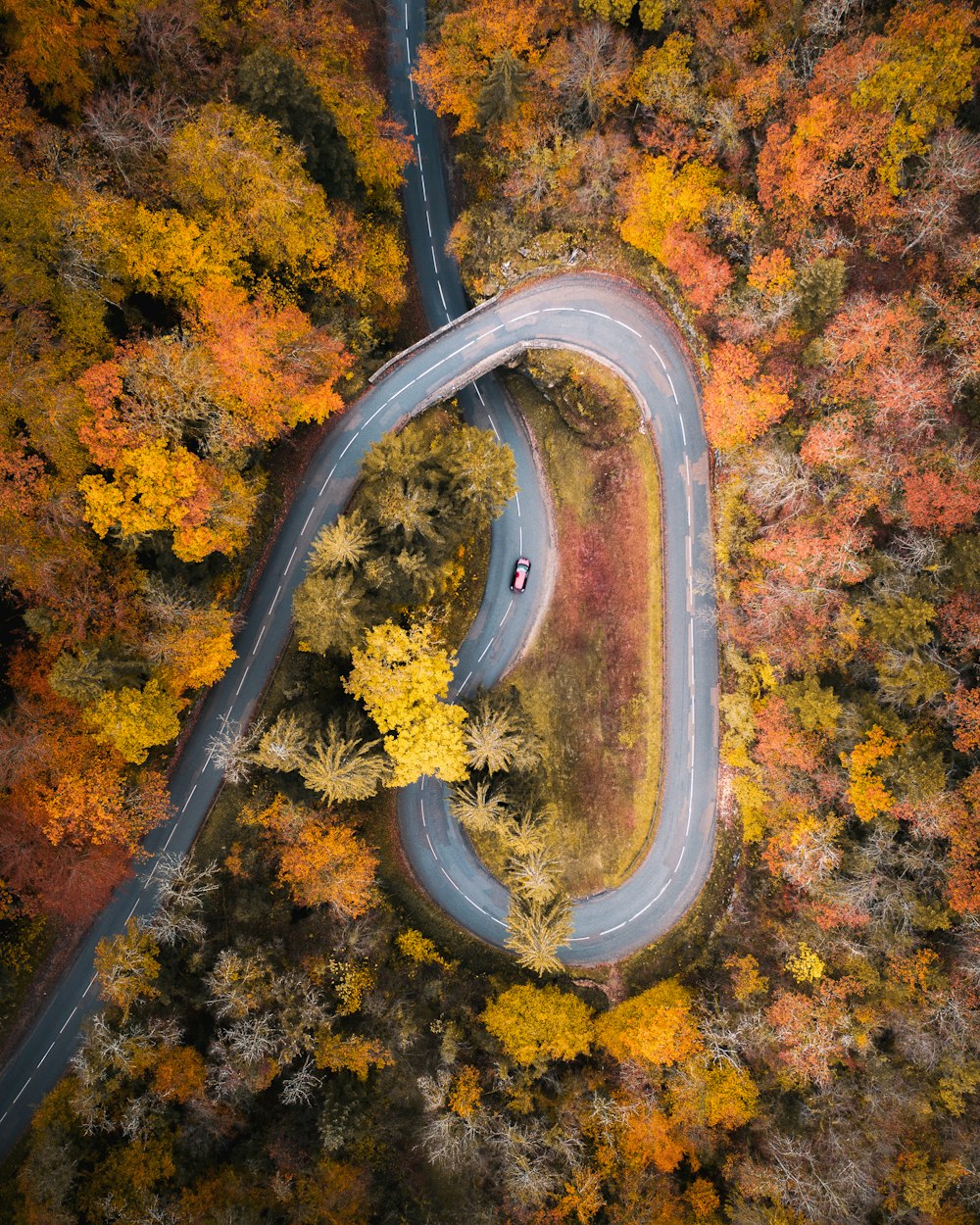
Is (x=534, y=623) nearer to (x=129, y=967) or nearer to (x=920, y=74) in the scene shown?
(x=129, y=967)

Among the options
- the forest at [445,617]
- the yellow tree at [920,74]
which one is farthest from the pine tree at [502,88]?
the yellow tree at [920,74]

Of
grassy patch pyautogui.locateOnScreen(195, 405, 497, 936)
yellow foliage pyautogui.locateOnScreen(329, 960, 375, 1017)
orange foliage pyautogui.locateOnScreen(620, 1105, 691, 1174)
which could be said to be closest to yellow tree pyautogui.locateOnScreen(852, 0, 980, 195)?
grassy patch pyautogui.locateOnScreen(195, 405, 497, 936)

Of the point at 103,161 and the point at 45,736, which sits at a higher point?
the point at 103,161

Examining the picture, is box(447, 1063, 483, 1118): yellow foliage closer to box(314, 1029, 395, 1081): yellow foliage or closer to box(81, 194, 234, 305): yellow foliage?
box(314, 1029, 395, 1081): yellow foliage

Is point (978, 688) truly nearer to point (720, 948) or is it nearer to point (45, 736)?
point (720, 948)

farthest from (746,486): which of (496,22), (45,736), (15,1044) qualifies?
(15,1044)

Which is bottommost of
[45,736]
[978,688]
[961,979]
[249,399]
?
[961,979]
